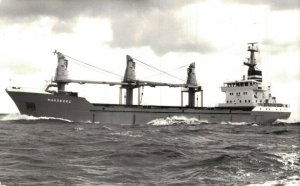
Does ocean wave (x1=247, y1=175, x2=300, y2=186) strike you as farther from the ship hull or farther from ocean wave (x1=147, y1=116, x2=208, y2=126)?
ocean wave (x1=147, y1=116, x2=208, y2=126)

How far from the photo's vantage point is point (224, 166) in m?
13.0

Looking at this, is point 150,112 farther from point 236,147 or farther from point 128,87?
Answer: point 236,147

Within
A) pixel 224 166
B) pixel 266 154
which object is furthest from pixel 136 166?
pixel 266 154

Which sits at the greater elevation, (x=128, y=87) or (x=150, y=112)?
(x=128, y=87)

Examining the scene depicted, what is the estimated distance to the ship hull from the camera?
40375 millimetres

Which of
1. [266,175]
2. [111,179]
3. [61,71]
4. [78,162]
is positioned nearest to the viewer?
[111,179]

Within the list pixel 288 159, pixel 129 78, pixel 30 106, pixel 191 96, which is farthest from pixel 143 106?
pixel 288 159

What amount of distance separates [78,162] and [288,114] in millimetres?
51242

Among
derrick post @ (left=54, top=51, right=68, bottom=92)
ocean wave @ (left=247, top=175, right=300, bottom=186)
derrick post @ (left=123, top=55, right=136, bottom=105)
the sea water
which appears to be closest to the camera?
ocean wave @ (left=247, top=175, right=300, bottom=186)

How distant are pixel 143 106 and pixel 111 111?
5.01 metres

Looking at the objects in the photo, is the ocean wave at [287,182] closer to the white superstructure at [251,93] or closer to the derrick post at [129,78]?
the derrick post at [129,78]

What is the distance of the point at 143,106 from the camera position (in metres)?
47.1

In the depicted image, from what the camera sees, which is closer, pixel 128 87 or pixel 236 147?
pixel 236 147

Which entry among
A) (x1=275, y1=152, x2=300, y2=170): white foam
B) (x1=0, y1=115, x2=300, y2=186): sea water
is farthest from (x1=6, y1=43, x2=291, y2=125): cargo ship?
(x1=275, y1=152, x2=300, y2=170): white foam
